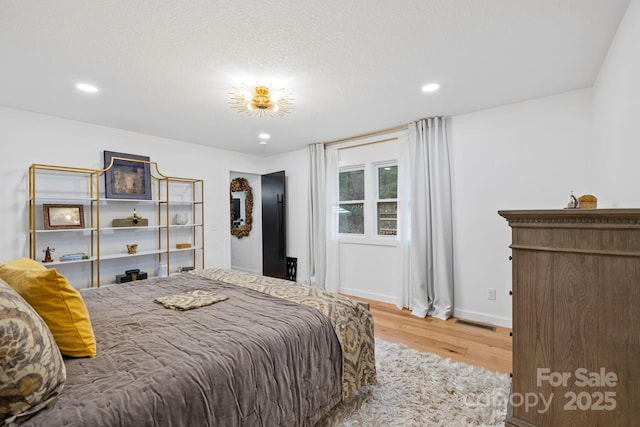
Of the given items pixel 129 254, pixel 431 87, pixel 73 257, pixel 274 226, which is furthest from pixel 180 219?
pixel 431 87

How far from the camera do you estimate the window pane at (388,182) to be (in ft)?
13.5

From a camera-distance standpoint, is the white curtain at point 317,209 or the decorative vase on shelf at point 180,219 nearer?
the decorative vase on shelf at point 180,219

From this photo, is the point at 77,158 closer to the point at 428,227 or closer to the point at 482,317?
the point at 428,227

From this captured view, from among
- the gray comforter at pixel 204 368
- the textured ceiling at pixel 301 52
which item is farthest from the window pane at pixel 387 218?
the gray comforter at pixel 204 368

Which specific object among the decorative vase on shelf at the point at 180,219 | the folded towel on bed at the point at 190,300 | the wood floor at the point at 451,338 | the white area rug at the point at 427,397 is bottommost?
the wood floor at the point at 451,338

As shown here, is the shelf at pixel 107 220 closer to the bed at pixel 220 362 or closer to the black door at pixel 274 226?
the black door at pixel 274 226

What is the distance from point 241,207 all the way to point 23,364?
549cm

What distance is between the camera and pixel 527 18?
5.73ft

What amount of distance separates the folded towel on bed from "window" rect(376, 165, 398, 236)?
8.95 ft

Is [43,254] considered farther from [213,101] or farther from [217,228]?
[213,101]

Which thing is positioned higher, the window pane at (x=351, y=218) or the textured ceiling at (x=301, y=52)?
the textured ceiling at (x=301, y=52)

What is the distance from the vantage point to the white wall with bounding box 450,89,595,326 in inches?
111

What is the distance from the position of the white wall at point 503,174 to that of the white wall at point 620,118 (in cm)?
30

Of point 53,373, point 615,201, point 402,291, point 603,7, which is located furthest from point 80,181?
point 615,201
